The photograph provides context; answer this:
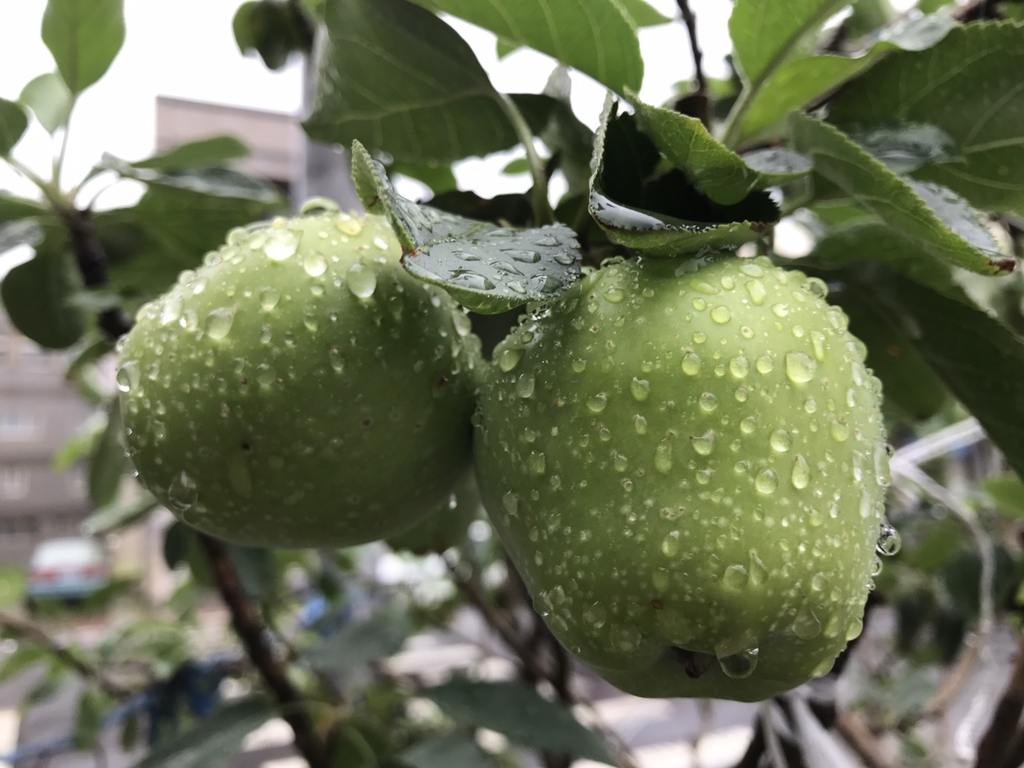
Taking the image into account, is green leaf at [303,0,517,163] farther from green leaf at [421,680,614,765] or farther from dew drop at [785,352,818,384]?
green leaf at [421,680,614,765]

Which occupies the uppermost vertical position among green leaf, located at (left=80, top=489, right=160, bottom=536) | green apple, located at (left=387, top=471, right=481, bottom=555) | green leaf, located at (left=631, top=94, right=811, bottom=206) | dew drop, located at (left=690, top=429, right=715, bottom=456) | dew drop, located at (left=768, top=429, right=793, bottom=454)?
green leaf, located at (left=631, top=94, right=811, bottom=206)

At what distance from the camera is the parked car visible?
4.63ft

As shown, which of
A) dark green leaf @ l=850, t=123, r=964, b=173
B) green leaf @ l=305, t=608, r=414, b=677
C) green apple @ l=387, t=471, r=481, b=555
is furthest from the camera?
green leaf @ l=305, t=608, r=414, b=677

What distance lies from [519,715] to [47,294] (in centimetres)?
62

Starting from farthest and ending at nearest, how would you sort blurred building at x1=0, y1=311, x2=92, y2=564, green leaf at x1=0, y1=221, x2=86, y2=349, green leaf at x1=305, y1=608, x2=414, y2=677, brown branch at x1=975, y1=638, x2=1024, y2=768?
blurred building at x1=0, y1=311, x2=92, y2=564
green leaf at x1=305, y1=608, x2=414, y2=677
green leaf at x1=0, y1=221, x2=86, y2=349
brown branch at x1=975, y1=638, x2=1024, y2=768

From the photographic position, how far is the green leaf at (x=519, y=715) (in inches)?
22.7

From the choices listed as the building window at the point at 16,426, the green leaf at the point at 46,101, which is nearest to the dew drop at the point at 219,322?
the green leaf at the point at 46,101

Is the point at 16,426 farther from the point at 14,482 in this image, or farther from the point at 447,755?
the point at 447,755

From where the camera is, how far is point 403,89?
1.45 ft

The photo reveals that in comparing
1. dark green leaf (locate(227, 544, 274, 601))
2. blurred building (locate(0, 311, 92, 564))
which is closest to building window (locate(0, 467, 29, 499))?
blurred building (locate(0, 311, 92, 564))

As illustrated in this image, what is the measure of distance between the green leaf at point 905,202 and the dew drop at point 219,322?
27 cm

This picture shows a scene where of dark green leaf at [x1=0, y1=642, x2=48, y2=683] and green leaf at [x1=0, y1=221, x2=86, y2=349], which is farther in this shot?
dark green leaf at [x1=0, y1=642, x2=48, y2=683]

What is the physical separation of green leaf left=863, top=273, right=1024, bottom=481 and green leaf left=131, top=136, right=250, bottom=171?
1.99ft

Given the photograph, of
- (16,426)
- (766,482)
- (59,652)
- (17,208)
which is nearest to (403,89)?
(766,482)
